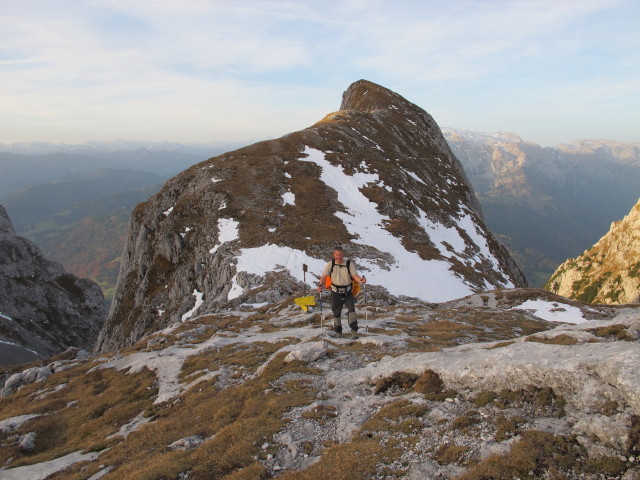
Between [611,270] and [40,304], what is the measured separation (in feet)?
684

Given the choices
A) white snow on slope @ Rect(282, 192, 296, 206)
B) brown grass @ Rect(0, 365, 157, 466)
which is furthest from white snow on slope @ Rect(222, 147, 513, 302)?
brown grass @ Rect(0, 365, 157, 466)

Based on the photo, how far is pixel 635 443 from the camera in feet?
26.4

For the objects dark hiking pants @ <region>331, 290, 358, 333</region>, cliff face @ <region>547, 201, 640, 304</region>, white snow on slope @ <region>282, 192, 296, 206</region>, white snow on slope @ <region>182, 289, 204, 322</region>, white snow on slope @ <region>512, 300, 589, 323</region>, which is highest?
white snow on slope @ <region>282, 192, 296, 206</region>

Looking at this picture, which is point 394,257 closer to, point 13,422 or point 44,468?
point 13,422

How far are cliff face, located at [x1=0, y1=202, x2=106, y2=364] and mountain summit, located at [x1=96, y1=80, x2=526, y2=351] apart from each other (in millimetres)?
63884

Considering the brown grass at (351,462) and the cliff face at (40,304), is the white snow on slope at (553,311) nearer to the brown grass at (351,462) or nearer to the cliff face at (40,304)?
the brown grass at (351,462)

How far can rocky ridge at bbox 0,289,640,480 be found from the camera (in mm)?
8992

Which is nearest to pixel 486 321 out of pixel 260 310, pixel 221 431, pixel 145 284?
pixel 260 310

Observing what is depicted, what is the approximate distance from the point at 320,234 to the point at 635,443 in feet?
160

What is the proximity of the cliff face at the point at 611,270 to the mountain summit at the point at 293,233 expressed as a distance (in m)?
71.9

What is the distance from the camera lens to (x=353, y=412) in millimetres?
12883

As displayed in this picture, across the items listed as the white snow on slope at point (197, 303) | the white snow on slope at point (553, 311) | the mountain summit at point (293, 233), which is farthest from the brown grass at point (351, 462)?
the white snow on slope at point (197, 303)

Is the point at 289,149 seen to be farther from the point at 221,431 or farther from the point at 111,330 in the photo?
the point at 221,431

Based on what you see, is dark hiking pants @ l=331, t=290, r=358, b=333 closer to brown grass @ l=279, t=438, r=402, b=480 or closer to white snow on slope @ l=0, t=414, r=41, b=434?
brown grass @ l=279, t=438, r=402, b=480
